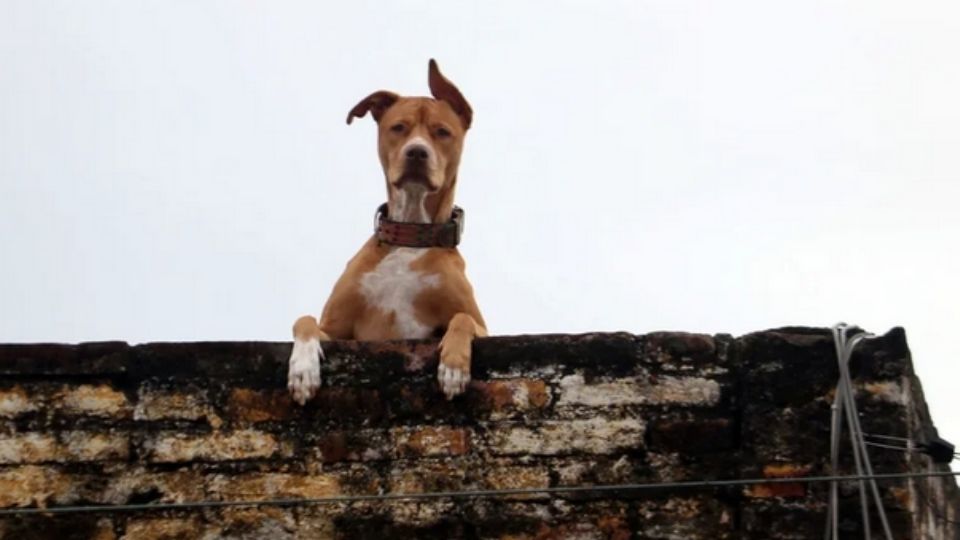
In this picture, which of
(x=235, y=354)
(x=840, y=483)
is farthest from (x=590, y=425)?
(x=235, y=354)

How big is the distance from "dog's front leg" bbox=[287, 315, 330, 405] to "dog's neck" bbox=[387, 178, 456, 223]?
142cm

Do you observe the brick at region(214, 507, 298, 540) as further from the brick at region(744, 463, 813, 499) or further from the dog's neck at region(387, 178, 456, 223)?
the dog's neck at region(387, 178, 456, 223)

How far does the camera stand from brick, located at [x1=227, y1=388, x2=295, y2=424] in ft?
14.2

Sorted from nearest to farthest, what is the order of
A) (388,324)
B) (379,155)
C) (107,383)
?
(107,383) → (388,324) → (379,155)

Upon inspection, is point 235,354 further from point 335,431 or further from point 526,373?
point 526,373

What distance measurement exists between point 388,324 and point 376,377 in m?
1.17

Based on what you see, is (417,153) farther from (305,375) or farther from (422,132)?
(305,375)

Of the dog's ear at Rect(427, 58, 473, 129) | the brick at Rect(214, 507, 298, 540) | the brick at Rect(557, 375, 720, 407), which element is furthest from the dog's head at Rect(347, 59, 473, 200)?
the brick at Rect(214, 507, 298, 540)

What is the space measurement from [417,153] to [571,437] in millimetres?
1789

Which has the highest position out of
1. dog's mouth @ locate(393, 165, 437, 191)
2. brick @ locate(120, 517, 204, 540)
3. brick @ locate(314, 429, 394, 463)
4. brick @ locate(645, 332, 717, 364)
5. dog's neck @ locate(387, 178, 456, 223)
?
dog's mouth @ locate(393, 165, 437, 191)

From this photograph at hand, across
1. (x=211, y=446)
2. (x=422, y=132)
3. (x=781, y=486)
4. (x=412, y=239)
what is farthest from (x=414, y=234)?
(x=781, y=486)

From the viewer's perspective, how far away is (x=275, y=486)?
14.0 ft

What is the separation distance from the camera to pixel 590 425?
4262 millimetres

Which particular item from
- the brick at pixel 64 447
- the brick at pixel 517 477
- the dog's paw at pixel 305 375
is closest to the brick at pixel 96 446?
the brick at pixel 64 447
